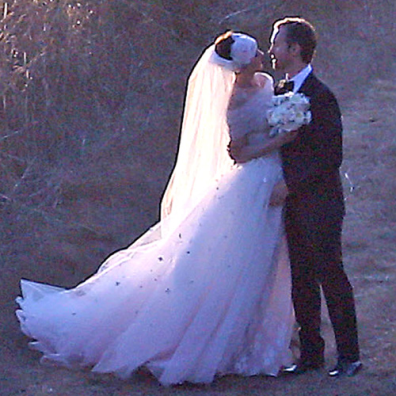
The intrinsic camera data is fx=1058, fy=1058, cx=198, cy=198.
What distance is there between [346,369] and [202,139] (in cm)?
145

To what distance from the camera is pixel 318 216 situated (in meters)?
5.14

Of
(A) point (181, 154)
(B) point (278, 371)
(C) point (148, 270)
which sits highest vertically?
(A) point (181, 154)

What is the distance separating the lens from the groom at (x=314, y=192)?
5066 millimetres

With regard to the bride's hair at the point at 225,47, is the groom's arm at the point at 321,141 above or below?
below

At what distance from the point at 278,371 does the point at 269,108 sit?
138 cm

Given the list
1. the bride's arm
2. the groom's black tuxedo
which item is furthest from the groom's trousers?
the bride's arm

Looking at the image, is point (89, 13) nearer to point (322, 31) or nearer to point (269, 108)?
point (322, 31)

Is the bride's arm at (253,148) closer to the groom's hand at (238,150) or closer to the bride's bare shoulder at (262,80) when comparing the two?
the groom's hand at (238,150)

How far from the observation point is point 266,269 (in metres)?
5.54

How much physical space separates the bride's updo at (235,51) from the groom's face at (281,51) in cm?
24

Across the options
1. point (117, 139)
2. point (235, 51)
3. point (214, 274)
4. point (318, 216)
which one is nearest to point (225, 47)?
point (235, 51)

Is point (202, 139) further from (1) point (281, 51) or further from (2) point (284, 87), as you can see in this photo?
(1) point (281, 51)

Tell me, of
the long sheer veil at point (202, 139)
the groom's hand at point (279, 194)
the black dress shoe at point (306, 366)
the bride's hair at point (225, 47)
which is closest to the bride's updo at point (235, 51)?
the bride's hair at point (225, 47)

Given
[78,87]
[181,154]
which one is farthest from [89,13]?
[181,154]
